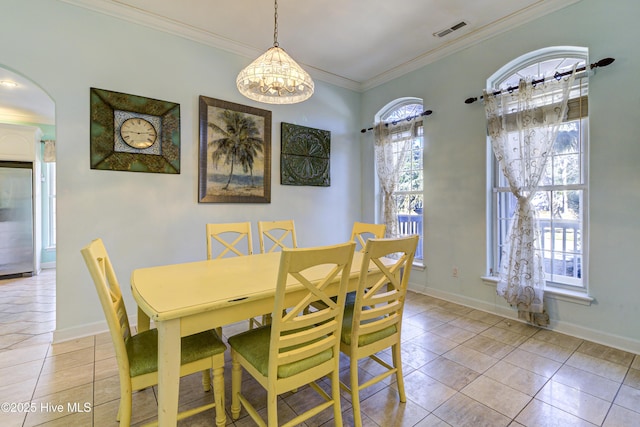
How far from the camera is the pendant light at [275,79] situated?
6.56ft

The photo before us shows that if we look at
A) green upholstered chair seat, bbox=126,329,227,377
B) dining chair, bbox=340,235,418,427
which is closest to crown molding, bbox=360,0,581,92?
dining chair, bbox=340,235,418,427

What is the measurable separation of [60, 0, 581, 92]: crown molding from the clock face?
959 millimetres

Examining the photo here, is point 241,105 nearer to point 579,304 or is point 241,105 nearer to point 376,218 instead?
point 376,218

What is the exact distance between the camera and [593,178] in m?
2.49

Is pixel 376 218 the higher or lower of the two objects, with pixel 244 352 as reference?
higher

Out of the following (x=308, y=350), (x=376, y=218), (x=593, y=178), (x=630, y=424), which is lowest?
(x=630, y=424)

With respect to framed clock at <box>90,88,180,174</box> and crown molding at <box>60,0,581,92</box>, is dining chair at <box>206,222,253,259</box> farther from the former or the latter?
crown molding at <box>60,0,581,92</box>

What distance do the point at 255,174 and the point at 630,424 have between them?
3559mm

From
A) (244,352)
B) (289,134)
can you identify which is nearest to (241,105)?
(289,134)

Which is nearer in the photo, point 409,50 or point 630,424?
point 630,424

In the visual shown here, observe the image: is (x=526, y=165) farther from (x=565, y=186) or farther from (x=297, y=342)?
(x=297, y=342)

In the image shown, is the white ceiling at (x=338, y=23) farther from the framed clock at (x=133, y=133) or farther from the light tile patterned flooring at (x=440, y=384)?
the light tile patterned flooring at (x=440, y=384)

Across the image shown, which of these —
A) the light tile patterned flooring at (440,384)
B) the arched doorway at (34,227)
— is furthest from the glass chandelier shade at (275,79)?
the arched doorway at (34,227)

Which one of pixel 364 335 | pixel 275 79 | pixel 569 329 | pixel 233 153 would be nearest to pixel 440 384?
pixel 364 335
